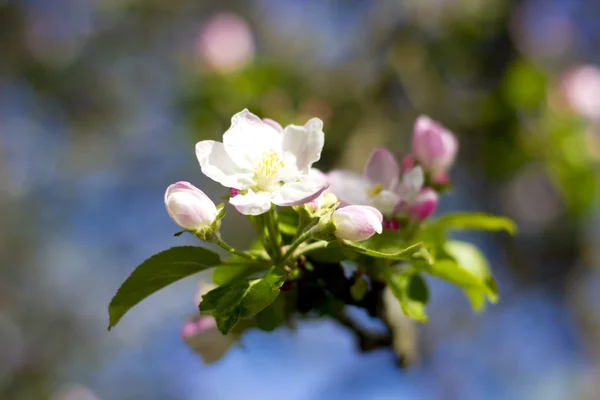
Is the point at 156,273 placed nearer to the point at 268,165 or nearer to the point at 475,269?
the point at 268,165

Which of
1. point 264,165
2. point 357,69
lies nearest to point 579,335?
point 357,69

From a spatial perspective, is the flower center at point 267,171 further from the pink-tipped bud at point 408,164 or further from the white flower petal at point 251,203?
the pink-tipped bud at point 408,164

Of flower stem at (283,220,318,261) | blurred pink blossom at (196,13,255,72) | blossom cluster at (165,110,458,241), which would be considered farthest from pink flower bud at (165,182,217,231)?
blurred pink blossom at (196,13,255,72)

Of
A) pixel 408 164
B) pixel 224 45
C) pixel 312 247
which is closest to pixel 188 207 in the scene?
pixel 312 247

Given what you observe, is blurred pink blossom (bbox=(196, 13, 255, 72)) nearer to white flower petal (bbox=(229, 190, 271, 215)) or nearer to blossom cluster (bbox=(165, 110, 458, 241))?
blossom cluster (bbox=(165, 110, 458, 241))

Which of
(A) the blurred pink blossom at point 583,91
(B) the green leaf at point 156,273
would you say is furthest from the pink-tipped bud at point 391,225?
(A) the blurred pink blossom at point 583,91

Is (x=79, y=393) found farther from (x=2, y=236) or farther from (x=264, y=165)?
(x=264, y=165)
